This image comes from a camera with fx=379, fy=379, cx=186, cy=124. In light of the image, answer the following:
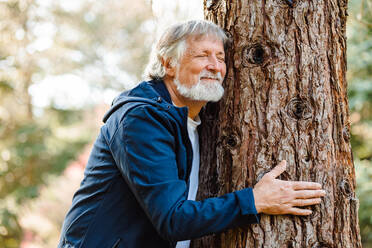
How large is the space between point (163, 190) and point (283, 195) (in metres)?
0.58

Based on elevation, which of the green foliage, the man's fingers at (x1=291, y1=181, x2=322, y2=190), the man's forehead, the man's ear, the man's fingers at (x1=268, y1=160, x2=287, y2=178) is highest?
the man's forehead

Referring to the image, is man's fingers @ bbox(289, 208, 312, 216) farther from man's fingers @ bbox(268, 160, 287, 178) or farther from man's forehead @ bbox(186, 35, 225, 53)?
man's forehead @ bbox(186, 35, 225, 53)

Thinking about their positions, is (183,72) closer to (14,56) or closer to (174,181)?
(174,181)

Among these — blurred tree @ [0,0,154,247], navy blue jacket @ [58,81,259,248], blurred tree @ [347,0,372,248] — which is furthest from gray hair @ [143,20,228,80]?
blurred tree @ [0,0,154,247]

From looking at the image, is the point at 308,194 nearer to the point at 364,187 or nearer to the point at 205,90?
the point at 205,90

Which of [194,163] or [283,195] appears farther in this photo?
[194,163]

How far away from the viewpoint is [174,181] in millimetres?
1726

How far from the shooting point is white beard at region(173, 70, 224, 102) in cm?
214

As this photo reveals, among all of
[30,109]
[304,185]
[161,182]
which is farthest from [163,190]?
[30,109]

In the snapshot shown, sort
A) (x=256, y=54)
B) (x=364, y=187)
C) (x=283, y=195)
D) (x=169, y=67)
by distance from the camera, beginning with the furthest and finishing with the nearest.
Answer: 1. (x=364, y=187)
2. (x=169, y=67)
3. (x=256, y=54)
4. (x=283, y=195)

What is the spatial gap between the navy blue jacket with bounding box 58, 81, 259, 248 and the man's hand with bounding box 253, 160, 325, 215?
0.06 meters

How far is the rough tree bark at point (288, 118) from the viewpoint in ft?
6.17

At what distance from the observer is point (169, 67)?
2342 mm

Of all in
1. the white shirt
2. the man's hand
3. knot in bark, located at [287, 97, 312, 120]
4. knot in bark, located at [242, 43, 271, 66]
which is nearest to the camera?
the man's hand
